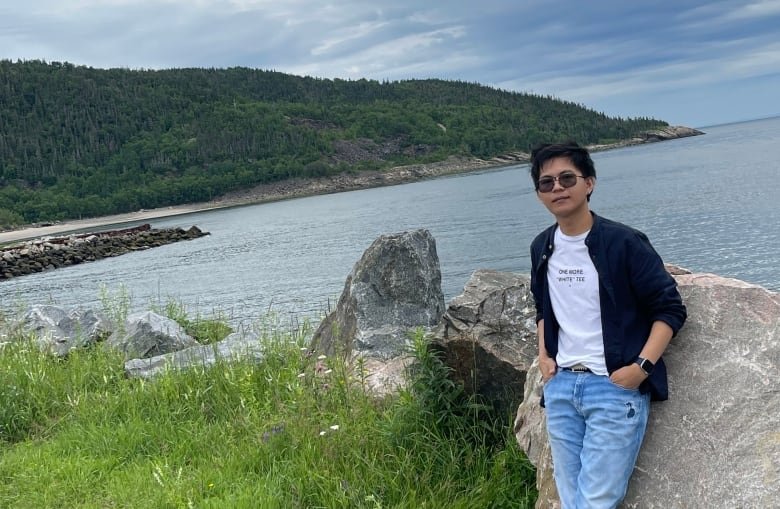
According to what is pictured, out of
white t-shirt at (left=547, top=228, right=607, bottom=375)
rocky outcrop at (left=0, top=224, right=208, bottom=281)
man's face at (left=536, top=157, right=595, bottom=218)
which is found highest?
man's face at (left=536, top=157, right=595, bottom=218)

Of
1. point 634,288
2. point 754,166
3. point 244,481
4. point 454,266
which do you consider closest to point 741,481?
point 634,288

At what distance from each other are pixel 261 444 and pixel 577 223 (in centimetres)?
332

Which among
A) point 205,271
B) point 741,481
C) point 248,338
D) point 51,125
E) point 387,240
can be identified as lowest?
point 205,271

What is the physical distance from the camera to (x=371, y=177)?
16450 centimetres

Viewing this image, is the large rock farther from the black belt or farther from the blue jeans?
the black belt

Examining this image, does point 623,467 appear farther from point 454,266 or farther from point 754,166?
point 754,166

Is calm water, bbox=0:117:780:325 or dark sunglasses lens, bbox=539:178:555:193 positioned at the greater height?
dark sunglasses lens, bbox=539:178:555:193

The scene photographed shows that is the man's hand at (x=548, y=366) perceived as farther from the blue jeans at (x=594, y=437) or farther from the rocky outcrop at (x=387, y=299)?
the rocky outcrop at (x=387, y=299)

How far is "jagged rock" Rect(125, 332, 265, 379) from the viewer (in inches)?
310

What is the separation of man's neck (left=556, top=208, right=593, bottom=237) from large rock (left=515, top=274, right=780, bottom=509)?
2.65 feet

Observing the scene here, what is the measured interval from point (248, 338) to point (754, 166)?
69918 mm

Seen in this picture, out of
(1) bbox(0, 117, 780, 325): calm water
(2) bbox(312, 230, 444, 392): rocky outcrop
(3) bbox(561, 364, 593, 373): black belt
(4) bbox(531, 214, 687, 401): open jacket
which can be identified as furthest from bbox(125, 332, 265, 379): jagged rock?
(1) bbox(0, 117, 780, 325): calm water

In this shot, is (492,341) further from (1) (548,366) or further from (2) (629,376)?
(2) (629,376)

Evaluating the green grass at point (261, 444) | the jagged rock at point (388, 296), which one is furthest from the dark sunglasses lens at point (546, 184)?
the jagged rock at point (388, 296)
